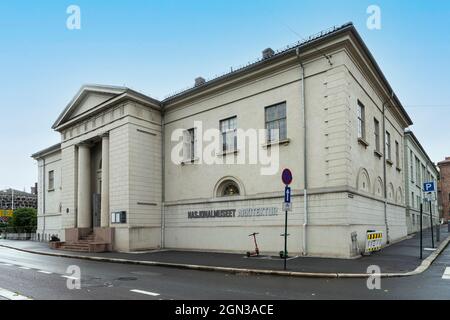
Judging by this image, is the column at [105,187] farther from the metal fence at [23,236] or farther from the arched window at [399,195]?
the arched window at [399,195]

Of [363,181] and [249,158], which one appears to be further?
[249,158]

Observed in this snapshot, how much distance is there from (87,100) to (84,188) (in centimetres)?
593

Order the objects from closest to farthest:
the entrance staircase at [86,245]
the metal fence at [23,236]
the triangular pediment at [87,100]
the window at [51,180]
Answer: the entrance staircase at [86,245] → the triangular pediment at [87,100] → the window at [51,180] → the metal fence at [23,236]

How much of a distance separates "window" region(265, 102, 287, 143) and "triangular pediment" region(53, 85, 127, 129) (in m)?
8.85

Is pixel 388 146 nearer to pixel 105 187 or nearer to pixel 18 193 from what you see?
pixel 105 187

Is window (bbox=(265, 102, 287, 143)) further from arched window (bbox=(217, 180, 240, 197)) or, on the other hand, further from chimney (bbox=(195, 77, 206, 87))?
chimney (bbox=(195, 77, 206, 87))

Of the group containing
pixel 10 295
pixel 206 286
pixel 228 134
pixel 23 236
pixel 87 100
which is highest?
pixel 87 100

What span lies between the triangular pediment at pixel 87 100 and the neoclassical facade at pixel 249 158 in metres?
0.10

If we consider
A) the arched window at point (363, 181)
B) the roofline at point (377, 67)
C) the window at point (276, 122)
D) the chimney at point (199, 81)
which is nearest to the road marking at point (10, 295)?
the window at point (276, 122)

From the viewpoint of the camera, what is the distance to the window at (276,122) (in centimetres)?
1911

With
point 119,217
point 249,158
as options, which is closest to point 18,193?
point 119,217

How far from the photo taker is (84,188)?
26875 mm
